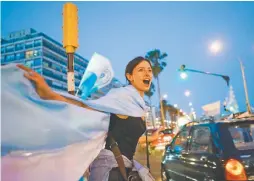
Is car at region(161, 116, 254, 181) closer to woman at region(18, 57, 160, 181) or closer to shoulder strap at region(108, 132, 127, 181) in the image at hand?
woman at region(18, 57, 160, 181)

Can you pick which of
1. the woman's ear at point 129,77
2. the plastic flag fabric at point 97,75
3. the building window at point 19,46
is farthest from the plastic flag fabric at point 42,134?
the building window at point 19,46

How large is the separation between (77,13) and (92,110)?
7.75 feet

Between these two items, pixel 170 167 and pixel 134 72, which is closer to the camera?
pixel 134 72

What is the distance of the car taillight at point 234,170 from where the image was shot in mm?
3678

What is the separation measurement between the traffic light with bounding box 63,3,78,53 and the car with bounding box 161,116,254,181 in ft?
8.35

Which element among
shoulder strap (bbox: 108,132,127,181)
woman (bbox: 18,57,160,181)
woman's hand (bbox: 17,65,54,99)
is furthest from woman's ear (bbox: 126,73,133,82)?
woman's hand (bbox: 17,65,54,99)

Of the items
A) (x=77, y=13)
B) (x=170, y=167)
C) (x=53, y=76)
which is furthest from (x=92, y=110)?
(x=53, y=76)

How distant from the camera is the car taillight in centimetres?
368

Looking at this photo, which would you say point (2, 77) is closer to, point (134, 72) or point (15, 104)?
point (15, 104)

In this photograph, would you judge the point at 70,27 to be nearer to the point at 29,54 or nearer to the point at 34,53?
the point at 34,53

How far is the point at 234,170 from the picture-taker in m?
3.73

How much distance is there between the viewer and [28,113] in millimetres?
1905

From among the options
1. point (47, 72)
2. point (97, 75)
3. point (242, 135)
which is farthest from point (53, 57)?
point (97, 75)

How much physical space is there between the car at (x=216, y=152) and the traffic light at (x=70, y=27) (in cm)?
255
